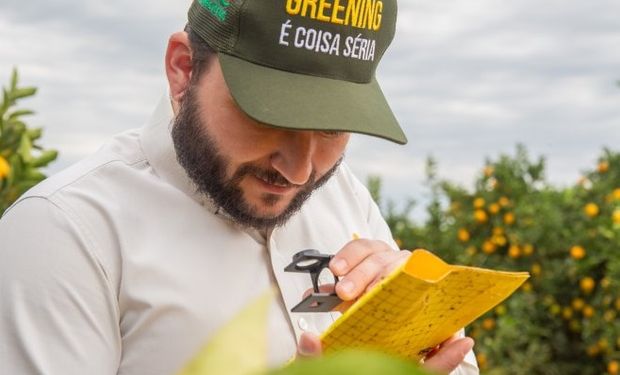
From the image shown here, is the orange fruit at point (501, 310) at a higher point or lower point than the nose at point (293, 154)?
lower

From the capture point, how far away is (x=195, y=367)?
1.15ft

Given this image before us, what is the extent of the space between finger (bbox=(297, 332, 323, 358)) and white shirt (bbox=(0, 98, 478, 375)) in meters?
0.37

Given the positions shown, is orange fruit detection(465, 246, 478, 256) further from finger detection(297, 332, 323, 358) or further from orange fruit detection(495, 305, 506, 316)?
finger detection(297, 332, 323, 358)

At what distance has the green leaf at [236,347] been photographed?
1.14ft

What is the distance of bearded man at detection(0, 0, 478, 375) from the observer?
1.58m

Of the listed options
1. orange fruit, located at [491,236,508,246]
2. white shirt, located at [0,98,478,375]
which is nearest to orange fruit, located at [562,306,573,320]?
orange fruit, located at [491,236,508,246]

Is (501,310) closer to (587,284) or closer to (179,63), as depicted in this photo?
(587,284)

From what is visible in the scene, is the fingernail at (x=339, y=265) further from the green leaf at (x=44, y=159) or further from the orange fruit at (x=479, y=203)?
the orange fruit at (x=479, y=203)

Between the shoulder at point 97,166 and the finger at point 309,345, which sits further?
the shoulder at point 97,166

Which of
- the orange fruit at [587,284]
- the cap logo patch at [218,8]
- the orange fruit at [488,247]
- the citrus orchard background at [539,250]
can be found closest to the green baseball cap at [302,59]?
the cap logo patch at [218,8]

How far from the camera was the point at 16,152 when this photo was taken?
2717 mm

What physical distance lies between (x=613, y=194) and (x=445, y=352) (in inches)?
141

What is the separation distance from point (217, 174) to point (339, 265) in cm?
36

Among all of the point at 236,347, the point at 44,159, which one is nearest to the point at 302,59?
the point at 44,159
